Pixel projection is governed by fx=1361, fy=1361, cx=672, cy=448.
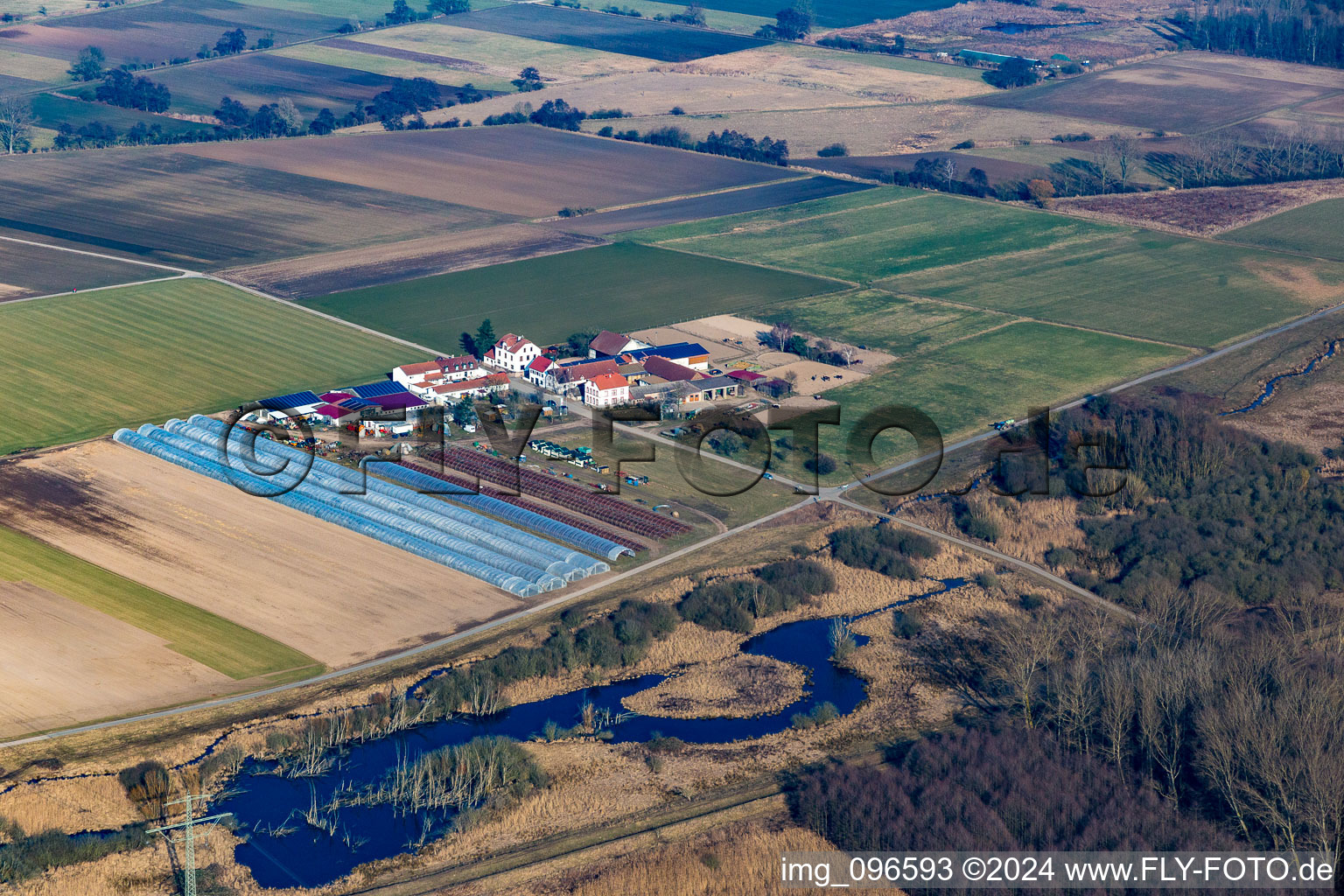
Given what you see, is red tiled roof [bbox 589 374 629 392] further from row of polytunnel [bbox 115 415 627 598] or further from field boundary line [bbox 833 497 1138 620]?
field boundary line [bbox 833 497 1138 620]

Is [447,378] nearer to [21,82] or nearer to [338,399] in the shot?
[338,399]

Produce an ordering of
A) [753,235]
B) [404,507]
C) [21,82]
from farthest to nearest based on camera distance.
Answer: [21,82], [753,235], [404,507]

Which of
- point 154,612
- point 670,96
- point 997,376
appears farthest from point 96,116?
point 154,612

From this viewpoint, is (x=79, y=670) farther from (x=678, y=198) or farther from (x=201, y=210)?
(x=678, y=198)

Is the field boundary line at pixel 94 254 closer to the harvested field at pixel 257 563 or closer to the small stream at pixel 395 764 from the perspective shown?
the harvested field at pixel 257 563

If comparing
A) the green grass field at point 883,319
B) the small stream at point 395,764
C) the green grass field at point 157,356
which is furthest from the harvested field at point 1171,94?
the small stream at point 395,764

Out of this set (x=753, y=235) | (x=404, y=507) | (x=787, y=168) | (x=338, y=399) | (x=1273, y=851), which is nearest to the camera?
(x=1273, y=851)

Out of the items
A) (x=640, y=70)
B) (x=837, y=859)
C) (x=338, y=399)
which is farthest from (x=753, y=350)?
(x=640, y=70)
